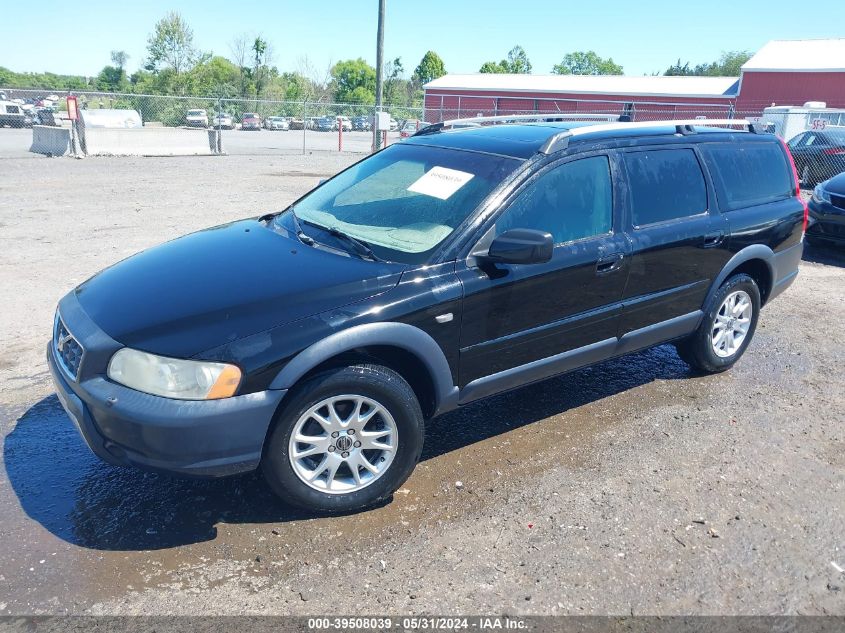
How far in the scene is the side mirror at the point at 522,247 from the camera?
11.2 ft

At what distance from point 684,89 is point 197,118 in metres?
30.1

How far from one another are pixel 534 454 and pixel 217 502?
5.74 ft

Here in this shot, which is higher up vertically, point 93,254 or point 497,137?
point 497,137

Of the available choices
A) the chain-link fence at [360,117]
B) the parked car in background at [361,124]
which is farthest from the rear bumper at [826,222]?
the parked car in background at [361,124]

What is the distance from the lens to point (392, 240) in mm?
3719

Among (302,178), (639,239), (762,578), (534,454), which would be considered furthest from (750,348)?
(302,178)

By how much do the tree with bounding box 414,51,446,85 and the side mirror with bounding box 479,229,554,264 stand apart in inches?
4219

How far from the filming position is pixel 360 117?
5656cm

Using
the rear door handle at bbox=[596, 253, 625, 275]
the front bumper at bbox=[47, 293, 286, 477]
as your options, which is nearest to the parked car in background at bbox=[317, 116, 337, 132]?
the rear door handle at bbox=[596, 253, 625, 275]

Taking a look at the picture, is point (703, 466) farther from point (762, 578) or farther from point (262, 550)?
point (262, 550)

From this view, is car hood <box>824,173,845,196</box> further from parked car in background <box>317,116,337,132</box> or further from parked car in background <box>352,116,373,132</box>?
parked car in background <box>352,116,373,132</box>

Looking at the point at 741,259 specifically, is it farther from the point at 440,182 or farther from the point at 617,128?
the point at 440,182

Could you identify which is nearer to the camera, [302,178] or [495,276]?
[495,276]

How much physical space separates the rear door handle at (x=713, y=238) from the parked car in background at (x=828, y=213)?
17.9 feet
